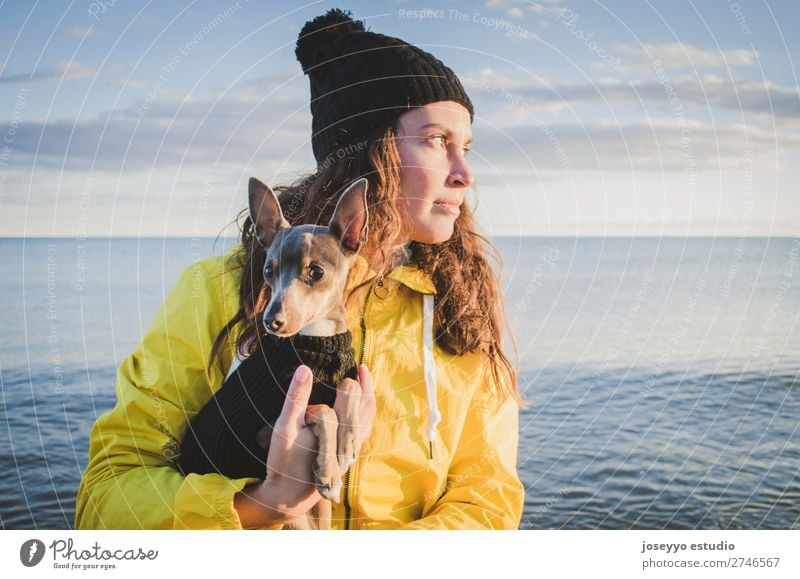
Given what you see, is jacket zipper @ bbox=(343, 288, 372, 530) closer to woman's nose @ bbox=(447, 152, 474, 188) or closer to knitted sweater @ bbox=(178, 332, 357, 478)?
knitted sweater @ bbox=(178, 332, 357, 478)

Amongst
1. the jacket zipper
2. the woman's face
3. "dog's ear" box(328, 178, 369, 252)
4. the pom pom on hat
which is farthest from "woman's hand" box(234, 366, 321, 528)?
the pom pom on hat

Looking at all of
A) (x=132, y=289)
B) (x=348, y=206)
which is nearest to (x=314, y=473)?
(x=348, y=206)

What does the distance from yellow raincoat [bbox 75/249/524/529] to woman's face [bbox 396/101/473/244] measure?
0.35m

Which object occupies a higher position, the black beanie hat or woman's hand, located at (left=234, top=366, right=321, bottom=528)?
the black beanie hat

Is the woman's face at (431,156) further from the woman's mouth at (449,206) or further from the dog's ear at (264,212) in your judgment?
the dog's ear at (264,212)

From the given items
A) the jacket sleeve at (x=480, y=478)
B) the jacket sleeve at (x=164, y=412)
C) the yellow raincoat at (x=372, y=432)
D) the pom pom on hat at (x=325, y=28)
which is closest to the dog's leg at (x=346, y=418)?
the yellow raincoat at (x=372, y=432)

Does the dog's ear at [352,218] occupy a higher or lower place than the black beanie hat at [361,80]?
lower

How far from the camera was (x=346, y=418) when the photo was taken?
2.36 m

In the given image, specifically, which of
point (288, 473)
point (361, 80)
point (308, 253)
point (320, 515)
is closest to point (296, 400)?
point (288, 473)

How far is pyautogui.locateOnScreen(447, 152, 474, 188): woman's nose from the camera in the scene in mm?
2736

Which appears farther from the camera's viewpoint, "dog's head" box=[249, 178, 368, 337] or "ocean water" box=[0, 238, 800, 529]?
"ocean water" box=[0, 238, 800, 529]

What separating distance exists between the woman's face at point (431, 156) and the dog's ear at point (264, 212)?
0.60 meters

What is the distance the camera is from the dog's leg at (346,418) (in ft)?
7.75
